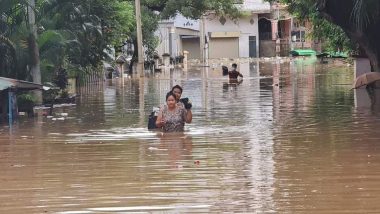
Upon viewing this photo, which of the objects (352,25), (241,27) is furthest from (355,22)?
(241,27)

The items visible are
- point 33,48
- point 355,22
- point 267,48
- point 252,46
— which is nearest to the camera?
point 355,22

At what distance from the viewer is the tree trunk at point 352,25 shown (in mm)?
22328

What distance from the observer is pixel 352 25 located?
2275 cm

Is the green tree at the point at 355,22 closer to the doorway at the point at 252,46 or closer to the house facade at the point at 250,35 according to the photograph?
the house facade at the point at 250,35

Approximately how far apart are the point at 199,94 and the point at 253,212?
824 inches

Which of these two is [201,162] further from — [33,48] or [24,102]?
[33,48]

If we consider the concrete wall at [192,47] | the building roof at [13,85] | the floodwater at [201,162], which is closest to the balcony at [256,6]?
the concrete wall at [192,47]

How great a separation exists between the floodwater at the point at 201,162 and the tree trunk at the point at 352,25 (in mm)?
2400

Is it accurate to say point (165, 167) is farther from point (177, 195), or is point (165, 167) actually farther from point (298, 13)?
point (298, 13)

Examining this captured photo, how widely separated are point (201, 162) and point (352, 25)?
12.8 m

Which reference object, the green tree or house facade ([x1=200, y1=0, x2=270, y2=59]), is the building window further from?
the green tree

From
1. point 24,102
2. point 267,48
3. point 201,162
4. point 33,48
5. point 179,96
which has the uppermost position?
point 267,48

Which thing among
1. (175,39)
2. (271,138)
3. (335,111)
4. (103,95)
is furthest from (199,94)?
(175,39)

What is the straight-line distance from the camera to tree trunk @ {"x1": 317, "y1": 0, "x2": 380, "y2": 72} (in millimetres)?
22328
